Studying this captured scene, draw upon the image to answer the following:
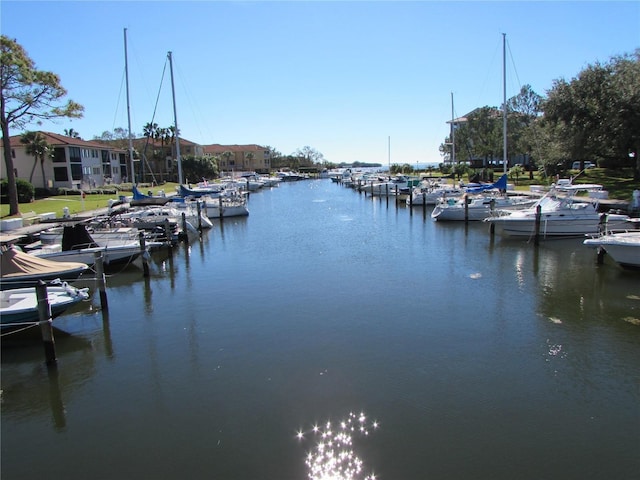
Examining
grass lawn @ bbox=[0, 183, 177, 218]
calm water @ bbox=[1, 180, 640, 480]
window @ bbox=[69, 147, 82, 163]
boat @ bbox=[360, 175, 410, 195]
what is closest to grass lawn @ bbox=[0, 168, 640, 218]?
grass lawn @ bbox=[0, 183, 177, 218]

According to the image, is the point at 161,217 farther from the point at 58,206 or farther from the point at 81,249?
the point at 58,206

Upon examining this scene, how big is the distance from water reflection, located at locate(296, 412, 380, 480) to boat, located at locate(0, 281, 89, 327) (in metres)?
8.83

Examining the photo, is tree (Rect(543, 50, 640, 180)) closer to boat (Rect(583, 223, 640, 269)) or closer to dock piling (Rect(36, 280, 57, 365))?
boat (Rect(583, 223, 640, 269))

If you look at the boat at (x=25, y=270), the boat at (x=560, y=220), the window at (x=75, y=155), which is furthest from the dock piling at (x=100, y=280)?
the window at (x=75, y=155)

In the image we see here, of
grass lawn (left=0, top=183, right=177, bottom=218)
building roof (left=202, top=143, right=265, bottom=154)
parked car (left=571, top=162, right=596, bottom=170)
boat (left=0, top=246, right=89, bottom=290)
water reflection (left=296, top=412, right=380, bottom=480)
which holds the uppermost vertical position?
building roof (left=202, top=143, right=265, bottom=154)

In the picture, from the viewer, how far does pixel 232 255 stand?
96.8ft

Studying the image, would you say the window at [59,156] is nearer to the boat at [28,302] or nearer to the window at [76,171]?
the window at [76,171]

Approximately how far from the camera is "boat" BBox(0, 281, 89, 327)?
48.0 ft

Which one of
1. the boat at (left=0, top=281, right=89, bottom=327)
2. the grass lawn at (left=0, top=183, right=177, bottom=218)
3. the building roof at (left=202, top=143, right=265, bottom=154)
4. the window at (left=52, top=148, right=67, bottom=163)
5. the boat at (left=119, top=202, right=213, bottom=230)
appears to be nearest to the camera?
the boat at (left=0, top=281, right=89, bottom=327)

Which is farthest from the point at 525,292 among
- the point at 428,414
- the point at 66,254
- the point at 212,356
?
the point at 66,254

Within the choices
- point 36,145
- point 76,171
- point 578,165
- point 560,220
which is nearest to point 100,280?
point 560,220

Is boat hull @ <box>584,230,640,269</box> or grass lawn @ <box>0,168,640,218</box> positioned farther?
grass lawn @ <box>0,168,640,218</box>

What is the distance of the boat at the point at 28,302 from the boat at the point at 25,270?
1.28 ft

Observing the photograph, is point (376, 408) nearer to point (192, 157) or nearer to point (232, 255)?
point (232, 255)
